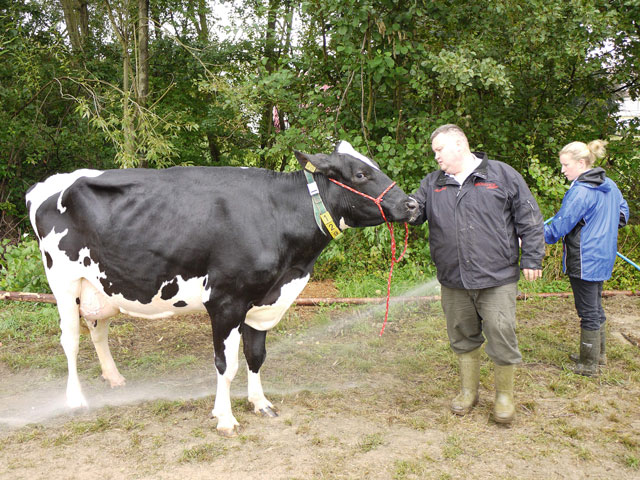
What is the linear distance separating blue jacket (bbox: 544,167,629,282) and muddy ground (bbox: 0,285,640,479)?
3.03ft

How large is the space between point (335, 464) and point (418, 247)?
5201 mm

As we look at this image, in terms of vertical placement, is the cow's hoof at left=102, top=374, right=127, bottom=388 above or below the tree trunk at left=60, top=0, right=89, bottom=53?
below

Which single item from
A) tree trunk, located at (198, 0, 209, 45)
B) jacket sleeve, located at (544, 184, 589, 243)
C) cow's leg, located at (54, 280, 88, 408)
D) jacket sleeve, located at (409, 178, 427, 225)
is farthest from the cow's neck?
tree trunk, located at (198, 0, 209, 45)

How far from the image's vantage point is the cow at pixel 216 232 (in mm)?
3658

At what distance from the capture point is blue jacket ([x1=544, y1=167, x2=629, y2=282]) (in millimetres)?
4602

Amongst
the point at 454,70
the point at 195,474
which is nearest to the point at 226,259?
the point at 195,474

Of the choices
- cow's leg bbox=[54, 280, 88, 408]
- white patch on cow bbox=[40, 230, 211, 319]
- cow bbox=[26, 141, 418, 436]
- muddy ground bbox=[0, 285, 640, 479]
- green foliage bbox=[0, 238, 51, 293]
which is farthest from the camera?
green foliage bbox=[0, 238, 51, 293]

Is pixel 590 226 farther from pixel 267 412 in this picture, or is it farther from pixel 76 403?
pixel 76 403

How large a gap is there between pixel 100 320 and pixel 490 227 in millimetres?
3131

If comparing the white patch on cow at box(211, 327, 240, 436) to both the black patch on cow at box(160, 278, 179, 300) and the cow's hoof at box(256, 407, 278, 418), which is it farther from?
the black patch on cow at box(160, 278, 179, 300)

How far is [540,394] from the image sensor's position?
4.35 meters

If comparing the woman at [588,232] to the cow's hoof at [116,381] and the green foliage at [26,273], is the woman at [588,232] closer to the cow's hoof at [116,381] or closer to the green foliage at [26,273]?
the cow's hoof at [116,381]

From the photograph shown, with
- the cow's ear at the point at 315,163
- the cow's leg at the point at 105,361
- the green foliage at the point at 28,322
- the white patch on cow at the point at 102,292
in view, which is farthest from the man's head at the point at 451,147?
the green foliage at the point at 28,322

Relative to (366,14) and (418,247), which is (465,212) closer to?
(366,14)
